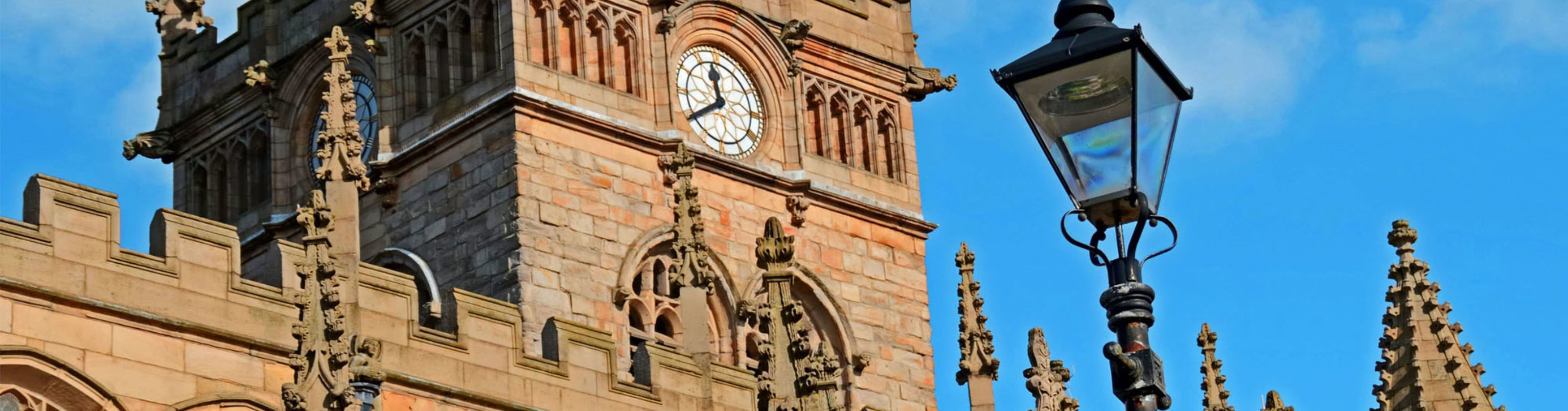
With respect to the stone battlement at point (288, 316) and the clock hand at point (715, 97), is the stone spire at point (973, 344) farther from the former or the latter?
the clock hand at point (715, 97)

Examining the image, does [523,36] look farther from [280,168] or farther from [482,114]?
[280,168]

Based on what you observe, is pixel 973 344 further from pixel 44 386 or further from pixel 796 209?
pixel 796 209

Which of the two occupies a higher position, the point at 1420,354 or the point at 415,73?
the point at 415,73

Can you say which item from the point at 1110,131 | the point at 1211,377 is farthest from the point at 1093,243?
the point at 1211,377

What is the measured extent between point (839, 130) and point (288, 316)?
509 inches

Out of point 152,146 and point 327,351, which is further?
point 152,146

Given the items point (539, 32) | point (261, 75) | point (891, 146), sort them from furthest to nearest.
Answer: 1. point (891, 146)
2. point (261, 75)
3. point (539, 32)

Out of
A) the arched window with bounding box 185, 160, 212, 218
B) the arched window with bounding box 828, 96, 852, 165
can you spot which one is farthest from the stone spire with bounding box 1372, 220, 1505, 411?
the arched window with bounding box 185, 160, 212, 218

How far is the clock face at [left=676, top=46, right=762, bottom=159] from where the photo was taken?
123ft

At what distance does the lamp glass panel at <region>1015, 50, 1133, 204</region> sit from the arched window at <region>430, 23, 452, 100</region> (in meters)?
21.5

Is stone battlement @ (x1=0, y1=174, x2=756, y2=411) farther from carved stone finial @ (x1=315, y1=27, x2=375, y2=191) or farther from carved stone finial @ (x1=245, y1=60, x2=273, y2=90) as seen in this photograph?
carved stone finial @ (x1=245, y1=60, x2=273, y2=90)

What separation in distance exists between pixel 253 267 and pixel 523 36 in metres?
4.77

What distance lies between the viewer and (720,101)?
37.9 m

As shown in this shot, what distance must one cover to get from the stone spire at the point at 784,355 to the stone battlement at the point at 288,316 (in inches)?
243
